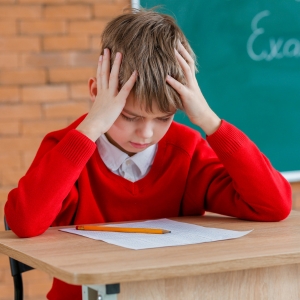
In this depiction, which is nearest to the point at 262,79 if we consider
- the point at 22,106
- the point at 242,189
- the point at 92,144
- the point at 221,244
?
the point at 22,106

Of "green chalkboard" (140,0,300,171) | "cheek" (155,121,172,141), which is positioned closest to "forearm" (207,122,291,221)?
"cheek" (155,121,172,141)

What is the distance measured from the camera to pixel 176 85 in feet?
4.99

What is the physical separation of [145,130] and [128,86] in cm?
11

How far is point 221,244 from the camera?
1.25 meters

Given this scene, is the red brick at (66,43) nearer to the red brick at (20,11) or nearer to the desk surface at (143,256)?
the red brick at (20,11)

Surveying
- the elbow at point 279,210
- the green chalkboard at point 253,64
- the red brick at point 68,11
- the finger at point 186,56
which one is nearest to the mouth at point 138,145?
the finger at point 186,56

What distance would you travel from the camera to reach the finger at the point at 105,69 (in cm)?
158

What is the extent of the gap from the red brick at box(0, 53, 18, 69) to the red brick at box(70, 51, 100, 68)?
238 millimetres

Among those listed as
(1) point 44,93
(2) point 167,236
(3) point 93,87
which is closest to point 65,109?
(1) point 44,93

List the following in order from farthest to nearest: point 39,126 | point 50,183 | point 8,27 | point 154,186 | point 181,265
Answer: point 39,126
point 8,27
point 154,186
point 50,183
point 181,265

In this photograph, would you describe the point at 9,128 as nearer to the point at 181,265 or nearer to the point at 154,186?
the point at 154,186

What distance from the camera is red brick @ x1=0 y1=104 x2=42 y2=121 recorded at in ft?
8.70

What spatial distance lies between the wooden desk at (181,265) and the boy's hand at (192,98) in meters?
0.33

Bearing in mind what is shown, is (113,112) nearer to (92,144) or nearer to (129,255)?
(92,144)
